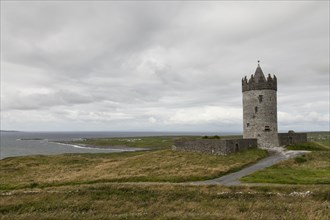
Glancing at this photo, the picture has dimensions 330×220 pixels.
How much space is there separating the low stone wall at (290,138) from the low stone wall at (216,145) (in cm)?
449

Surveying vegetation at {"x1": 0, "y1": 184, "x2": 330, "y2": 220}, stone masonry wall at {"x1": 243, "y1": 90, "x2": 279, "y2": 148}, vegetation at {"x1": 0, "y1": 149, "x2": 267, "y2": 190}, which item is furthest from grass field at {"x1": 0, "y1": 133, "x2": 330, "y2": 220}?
stone masonry wall at {"x1": 243, "y1": 90, "x2": 279, "y2": 148}

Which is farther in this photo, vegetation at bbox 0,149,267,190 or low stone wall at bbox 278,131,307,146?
low stone wall at bbox 278,131,307,146

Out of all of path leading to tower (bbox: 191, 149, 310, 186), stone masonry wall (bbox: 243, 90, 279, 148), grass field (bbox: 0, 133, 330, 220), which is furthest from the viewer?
stone masonry wall (bbox: 243, 90, 279, 148)

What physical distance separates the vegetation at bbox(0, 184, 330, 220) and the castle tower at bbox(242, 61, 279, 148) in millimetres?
23473

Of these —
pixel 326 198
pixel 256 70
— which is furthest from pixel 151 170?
pixel 256 70

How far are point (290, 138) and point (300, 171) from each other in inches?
768

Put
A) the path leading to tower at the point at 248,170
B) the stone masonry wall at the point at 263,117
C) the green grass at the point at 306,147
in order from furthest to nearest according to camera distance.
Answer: the green grass at the point at 306,147 < the stone masonry wall at the point at 263,117 < the path leading to tower at the point at 248,170

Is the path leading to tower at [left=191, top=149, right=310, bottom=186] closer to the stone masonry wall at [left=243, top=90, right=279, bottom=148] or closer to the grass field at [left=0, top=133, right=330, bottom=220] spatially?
the grass field at [left=0, top=133, right=330, bottom=220]

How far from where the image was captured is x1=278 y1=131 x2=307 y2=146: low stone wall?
1850 inches

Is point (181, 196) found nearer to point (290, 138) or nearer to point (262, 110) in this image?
point (262, 110)

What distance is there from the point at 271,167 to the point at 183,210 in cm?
1754

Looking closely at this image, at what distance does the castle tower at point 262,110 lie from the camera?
45938 millimetres

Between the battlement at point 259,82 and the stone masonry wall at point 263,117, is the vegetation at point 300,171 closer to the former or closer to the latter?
the stone masonry wall at point 263,117

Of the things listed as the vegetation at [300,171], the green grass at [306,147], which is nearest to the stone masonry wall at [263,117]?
the green grass at [306,147]
